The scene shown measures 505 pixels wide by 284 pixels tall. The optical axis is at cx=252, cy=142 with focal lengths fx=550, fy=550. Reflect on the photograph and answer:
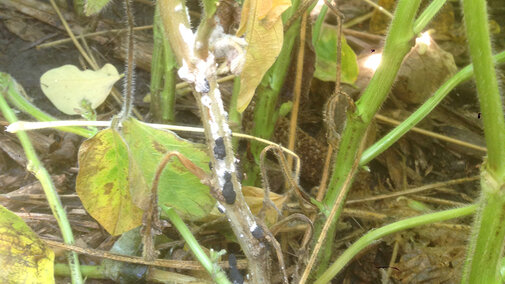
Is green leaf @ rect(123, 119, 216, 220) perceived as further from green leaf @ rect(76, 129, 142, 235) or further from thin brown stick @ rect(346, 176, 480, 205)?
thin brown stick @ rect(346, 176, 480, 205)

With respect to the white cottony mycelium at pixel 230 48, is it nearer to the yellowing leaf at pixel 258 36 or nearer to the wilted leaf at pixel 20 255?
the yellowing leaf at pixel 258 36

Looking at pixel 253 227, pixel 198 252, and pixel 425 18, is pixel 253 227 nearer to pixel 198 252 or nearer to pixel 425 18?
pixel 198 252

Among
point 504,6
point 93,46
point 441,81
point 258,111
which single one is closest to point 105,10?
point 93,46

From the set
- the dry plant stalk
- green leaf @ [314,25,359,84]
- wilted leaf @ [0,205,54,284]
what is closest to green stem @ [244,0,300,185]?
green leaf @ [314,25,359,84]

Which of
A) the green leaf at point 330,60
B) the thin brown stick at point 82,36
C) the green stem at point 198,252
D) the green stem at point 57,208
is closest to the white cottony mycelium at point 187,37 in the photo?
the green stem at point 198,252

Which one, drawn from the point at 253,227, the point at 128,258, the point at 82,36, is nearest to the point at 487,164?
the point at 253,227

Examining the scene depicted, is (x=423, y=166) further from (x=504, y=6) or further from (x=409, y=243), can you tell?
(x=504, y=6)
